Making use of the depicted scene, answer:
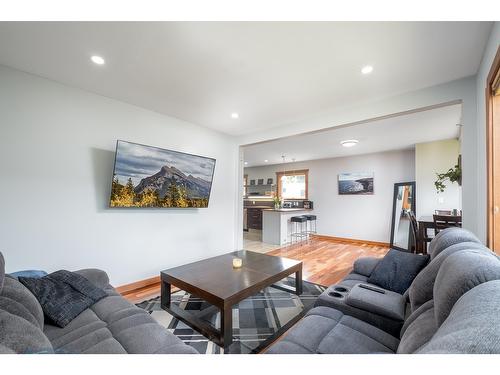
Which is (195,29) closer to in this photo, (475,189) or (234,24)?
(234,24)

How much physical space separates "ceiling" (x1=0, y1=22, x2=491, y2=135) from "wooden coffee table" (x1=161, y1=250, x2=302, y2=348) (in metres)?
2.02

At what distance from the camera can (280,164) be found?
7844 millimetres

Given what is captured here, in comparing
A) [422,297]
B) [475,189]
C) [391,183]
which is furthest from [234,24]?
[391,183]

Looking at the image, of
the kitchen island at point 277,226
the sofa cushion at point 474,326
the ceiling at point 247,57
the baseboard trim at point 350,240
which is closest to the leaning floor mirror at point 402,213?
the baseboard trim at point 350,240

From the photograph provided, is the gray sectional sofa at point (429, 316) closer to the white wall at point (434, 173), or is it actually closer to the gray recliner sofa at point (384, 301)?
the gray recliner sofa at point (384, 301)

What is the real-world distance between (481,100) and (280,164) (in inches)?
234

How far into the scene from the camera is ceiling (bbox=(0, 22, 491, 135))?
160cm

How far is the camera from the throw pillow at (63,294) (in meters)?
1.43

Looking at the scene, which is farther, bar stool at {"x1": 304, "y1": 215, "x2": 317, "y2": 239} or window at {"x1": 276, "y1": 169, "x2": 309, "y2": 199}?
window at {"x1": 276, "y1": 169, "x2": 309, "y2": 199}

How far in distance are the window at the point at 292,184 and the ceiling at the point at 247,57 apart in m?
4.58

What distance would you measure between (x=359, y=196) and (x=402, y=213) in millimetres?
1102

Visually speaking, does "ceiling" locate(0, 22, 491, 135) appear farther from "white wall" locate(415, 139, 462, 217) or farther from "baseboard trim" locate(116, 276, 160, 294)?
"white wall" locate(415, 139, 462, 217)

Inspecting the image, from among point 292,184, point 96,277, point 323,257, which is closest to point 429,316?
point 96,277

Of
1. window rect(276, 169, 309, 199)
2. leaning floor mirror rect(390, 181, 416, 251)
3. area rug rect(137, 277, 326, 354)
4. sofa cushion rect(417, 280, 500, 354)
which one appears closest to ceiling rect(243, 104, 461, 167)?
leaning floor mirror rect(390, 181, 416, 251)
